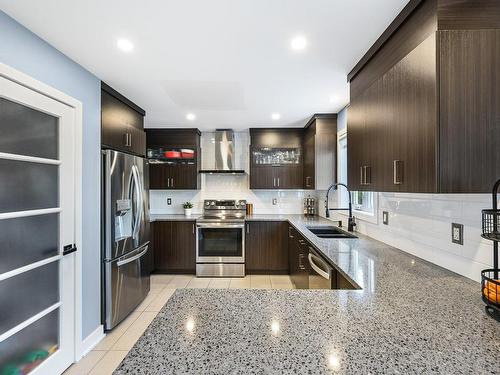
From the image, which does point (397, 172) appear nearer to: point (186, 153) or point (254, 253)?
point (254, 253)

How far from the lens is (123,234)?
259cm

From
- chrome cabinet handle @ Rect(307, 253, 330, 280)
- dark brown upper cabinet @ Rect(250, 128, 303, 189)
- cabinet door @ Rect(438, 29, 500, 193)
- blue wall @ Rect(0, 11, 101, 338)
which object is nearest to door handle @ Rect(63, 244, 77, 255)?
blue wall @ Rect(0, 11, 101, 338)

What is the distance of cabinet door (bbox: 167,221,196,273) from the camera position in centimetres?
391

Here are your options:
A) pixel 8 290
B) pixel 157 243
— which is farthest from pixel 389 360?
pixel 157 243

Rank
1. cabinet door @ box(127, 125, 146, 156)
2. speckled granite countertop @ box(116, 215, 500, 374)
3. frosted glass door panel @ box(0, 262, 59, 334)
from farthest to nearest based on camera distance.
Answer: cabinet door @ box(127, 125, 146, 156)
frosted glass door panel @ box(0, 262, 59, 334)
speckled granite countertop @ box(116, 215, 500, 374)

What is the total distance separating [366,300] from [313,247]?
1125 millimetres

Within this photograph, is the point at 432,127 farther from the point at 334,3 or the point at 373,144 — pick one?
the point at 334,3

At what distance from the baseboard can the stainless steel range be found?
1.64 meters

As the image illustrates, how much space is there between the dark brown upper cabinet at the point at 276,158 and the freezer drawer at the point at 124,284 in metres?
2.10

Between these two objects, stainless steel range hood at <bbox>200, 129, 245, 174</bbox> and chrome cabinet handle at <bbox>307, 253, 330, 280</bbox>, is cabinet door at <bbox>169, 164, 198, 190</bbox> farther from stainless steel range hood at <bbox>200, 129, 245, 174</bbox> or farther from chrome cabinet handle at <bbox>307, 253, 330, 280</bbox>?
chrome cabinet handle at <bbox>307, 253, 330, 280</bbox>

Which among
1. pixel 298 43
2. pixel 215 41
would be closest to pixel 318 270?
pixel 298 43

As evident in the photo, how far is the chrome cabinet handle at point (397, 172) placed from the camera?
1399 millimetres

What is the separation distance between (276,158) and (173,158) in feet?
5.71

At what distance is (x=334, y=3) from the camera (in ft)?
4.34
